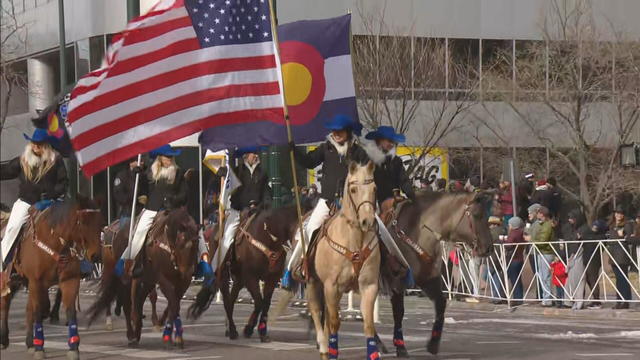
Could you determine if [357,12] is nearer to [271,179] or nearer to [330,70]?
[271,179]

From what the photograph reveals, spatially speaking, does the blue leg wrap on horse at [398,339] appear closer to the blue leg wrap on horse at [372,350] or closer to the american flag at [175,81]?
the blue leg wrap on horse at [372,350]

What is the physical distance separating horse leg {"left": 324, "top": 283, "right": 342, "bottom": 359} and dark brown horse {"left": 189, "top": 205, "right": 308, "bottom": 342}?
3.95 metres

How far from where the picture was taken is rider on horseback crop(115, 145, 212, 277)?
17609mm

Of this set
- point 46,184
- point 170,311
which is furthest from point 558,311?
point 46,184

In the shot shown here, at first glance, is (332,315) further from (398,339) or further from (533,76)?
(533,76)

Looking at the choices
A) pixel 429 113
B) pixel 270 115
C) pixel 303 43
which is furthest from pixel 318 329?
pixel 429 113

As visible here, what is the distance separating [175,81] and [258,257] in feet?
13.3

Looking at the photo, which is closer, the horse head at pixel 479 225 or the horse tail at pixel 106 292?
the horse head at pixel 479 225

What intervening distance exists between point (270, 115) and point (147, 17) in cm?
184

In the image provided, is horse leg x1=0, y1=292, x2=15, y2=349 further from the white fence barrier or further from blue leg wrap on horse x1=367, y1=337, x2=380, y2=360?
the white fence barrier

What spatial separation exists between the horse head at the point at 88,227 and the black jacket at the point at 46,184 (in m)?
0.49

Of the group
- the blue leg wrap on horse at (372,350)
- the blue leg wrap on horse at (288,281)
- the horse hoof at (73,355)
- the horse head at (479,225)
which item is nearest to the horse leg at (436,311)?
the horse head at (479,225)

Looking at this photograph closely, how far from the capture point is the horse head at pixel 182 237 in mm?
17250

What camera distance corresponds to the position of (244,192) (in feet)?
63.3
